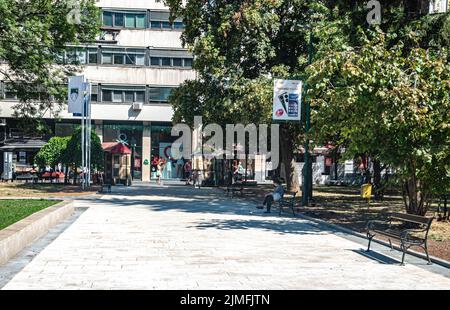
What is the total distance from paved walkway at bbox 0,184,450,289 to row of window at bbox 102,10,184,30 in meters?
35.2

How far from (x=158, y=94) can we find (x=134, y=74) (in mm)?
2485

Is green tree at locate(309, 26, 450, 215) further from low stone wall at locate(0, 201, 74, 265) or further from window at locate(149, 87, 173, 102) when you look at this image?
window at locate(149, 87, 173, 102)

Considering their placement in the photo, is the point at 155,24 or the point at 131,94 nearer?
the point at 131,94

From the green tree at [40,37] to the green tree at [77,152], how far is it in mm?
3027

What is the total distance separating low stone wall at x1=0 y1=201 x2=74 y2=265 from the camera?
10.9m

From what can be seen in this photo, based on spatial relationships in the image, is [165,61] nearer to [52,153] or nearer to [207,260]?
[52,153]

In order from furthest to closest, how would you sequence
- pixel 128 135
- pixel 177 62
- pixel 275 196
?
pixel 177 62
pixel 128 135
pixel 275 196

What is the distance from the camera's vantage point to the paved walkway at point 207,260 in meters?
9.27

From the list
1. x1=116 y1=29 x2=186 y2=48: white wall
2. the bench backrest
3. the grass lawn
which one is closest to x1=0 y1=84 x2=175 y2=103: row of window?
x1=116 y1=29 x2=186 y2=48: white wall

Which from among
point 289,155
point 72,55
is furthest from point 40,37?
point 289,155

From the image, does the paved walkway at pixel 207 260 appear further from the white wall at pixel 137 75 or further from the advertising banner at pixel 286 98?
the white wall at pixel 137 75

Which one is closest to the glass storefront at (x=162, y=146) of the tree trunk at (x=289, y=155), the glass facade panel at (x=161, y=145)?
the glass facade panel at (x=161, y=145)

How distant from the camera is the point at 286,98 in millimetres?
22781
